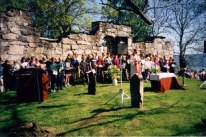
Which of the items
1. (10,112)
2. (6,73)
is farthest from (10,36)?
(10,112)

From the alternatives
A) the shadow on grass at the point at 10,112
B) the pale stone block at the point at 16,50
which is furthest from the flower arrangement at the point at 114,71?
the shadow on grass at the point at 10,112

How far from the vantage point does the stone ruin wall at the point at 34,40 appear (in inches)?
634

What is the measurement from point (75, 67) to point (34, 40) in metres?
2.97

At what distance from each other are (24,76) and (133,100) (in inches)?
194

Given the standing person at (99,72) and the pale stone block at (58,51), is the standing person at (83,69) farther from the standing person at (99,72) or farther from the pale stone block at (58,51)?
the pale stone block at (58,51)

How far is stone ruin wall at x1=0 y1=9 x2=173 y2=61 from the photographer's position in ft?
52.9

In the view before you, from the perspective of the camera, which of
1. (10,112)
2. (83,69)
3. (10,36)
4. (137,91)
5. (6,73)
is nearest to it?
(10,112)

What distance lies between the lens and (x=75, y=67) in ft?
56.6

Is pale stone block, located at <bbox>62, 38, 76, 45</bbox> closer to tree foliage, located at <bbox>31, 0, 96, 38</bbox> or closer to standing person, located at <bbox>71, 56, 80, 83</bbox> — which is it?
standing person, located at <bbox>71, 56, 80, 83</bbox>

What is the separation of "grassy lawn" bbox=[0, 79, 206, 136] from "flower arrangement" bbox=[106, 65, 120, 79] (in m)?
3.39

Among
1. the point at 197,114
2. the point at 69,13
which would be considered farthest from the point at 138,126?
the point at 69,13

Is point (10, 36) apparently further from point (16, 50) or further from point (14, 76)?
point (14, 76)

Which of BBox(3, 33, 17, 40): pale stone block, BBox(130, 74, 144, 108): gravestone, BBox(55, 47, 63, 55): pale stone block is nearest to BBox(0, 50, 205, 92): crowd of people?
BBox(55, 47, 63, 55): pale stone block

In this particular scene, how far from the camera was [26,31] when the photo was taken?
1702 cm
